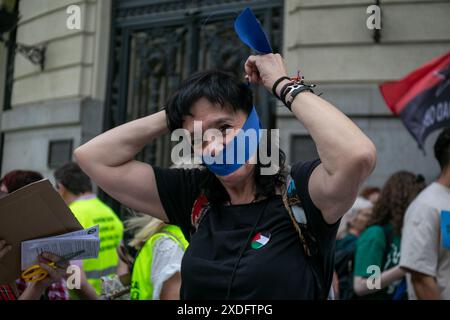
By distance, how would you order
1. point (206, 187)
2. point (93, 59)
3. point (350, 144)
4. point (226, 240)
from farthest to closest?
point (93, 59)
point (206, 187)
point (226, 240)
point (350, 144)

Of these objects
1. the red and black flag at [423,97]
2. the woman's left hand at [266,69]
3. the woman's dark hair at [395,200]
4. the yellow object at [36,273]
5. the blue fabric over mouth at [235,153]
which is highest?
the red and black flag at [423,97]

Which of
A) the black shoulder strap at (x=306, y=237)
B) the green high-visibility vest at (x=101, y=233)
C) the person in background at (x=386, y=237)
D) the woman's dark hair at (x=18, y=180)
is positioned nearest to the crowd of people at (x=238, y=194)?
the black shoulder strap at (x=306, y=237)

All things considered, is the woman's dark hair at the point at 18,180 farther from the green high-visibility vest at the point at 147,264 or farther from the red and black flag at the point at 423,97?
the red and black flag at the point at 423,97

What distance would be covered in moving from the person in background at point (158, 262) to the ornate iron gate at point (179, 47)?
2495mm

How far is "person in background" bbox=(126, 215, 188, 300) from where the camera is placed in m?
2.74

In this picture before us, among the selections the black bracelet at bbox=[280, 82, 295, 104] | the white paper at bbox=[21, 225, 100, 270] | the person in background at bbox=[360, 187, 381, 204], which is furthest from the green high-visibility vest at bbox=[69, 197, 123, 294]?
the person in background at bbox=[360, 187, 381, 204]

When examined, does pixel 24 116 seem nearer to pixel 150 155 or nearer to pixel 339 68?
pixel 339 68

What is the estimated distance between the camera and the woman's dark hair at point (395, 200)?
409cm

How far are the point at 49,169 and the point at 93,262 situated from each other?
1.10 metres

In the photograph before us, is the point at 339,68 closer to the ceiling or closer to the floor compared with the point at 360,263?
closer to the ceiling

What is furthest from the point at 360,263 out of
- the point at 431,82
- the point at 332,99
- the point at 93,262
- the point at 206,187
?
the point at 206,187

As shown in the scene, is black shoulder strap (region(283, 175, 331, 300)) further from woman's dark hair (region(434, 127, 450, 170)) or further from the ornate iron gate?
the ornate iron gate

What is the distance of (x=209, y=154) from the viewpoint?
183 cm

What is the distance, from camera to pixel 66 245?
2.21m
